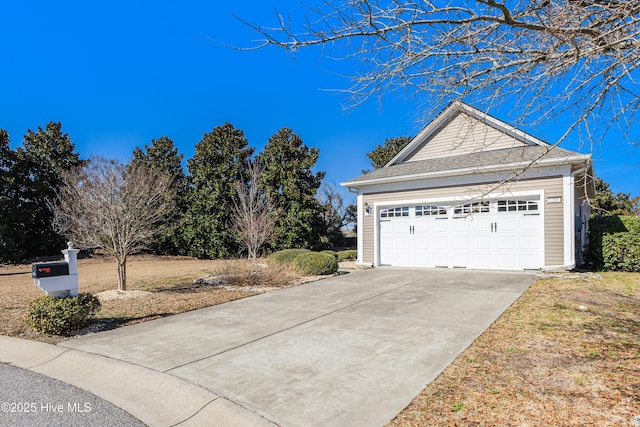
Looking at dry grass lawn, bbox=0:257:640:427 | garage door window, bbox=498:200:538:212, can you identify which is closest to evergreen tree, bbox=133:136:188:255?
dry grass lawn, bbox=0:257:640:427

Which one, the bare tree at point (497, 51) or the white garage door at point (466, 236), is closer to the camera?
the bare tree at point (497, 51)

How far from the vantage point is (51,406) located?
325 cm

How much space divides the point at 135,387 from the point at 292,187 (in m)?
17.6

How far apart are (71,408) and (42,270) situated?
282cm

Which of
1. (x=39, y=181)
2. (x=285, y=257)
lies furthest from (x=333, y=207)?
(x=39, y=181)

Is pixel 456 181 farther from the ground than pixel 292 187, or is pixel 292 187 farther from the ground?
pixel 292 187

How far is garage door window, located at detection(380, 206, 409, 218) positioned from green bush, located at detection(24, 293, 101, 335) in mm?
10523

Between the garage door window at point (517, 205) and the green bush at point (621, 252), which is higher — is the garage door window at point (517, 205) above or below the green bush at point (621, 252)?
above

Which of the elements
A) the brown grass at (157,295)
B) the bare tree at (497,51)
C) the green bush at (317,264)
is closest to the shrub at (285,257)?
the green bush at (317,264)

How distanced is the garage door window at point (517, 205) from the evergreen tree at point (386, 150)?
41.3 feet

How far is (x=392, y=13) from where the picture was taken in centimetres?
326

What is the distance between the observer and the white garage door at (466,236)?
36.2 ft

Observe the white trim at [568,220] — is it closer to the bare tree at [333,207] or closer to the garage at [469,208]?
the garage at [469,208]

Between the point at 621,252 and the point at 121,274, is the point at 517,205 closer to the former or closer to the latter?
the point at 621,252
